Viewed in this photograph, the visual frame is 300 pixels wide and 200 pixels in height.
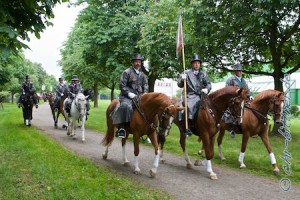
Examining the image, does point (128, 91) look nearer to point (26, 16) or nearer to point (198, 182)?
point (198, 182)

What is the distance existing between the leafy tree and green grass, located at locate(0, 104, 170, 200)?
7.95 meters

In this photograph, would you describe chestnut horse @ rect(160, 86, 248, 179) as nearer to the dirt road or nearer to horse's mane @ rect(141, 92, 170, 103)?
the dirt road

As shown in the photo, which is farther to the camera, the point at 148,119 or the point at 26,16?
the point at 148,119

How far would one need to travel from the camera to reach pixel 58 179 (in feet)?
24.1

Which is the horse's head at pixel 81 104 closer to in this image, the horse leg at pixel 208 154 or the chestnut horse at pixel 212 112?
the chestnut horse at pixel 212 112

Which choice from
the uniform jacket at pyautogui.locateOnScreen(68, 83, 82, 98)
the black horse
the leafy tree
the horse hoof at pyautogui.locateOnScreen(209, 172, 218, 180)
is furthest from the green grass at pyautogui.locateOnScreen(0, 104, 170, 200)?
the leafy tree

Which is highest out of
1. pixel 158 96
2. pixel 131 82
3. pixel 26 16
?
pixel 26 16

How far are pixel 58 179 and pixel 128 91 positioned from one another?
2795 millimetres

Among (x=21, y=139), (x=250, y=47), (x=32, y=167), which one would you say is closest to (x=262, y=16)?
(x=250, y=47)

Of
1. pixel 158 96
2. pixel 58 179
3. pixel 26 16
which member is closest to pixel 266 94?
pixel 158 96

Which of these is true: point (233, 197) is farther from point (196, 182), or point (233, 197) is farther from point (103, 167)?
point (103, 167)

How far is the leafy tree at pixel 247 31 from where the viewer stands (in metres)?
12.7

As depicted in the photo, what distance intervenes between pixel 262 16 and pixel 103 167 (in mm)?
8104

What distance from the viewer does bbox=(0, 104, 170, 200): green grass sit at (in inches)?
251
